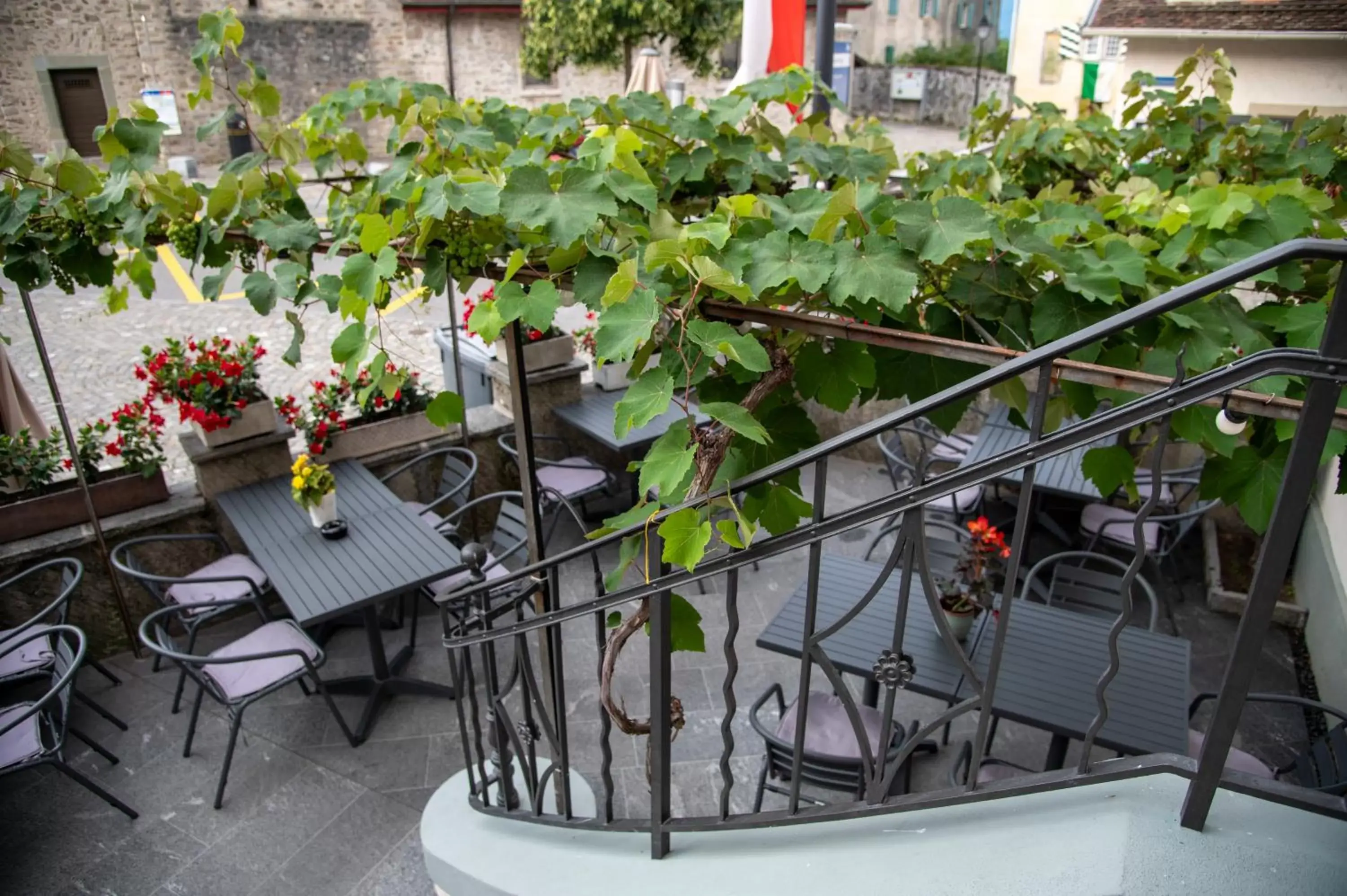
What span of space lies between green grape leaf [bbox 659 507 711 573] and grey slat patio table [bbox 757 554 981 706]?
1406 millimetres

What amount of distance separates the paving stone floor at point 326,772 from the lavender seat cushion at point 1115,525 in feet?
1.54

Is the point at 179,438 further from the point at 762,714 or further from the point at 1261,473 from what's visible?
the point at 1261,473

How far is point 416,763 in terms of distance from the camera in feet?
12.1

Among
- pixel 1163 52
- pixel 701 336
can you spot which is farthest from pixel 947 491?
pixel 1163 52

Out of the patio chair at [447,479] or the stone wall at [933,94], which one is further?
the stone wall at [933,94]

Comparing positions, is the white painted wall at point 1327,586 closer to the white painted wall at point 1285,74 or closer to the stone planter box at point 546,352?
the white painted wall at point 1285,74

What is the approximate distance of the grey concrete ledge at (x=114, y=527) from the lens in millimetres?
4047

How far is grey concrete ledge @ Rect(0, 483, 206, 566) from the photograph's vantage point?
4.05 m

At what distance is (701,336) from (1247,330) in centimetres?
108

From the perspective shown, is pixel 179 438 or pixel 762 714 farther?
pixel 179 438

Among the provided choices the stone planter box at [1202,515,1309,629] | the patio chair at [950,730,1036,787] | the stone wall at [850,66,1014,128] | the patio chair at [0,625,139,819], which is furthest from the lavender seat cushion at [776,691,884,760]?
the stone wall at [850,66,1014,128]

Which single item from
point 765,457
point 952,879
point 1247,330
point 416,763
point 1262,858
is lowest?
point 416,763

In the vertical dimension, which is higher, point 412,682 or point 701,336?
→ point 701,336

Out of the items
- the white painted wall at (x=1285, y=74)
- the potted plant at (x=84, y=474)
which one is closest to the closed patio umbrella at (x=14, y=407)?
the potted plant at (x=84, y=474)
